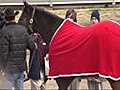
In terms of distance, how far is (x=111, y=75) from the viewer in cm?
627

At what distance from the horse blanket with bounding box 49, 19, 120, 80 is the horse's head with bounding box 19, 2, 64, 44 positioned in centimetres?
27

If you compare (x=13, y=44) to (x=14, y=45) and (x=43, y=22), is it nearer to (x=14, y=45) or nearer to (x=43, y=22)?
(x=14, y=45)

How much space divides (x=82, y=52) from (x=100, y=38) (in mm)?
348

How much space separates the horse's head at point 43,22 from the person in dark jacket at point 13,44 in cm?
44

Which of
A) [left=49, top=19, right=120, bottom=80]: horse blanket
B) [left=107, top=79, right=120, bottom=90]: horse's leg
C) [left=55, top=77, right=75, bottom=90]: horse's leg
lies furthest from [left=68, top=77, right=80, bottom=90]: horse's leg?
[left=107, top=79, right=120, bottom=90]: horse's leg

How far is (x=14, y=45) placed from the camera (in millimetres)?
6426

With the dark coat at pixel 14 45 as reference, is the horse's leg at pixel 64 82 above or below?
below

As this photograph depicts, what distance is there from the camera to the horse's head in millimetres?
6828

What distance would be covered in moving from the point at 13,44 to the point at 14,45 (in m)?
0.02

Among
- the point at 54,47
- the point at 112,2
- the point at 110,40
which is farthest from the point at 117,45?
the point at 112,2

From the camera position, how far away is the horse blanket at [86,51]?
624 centimetres

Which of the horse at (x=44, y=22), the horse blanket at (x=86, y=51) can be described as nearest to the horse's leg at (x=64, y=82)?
the horse at (x=44, y=22)

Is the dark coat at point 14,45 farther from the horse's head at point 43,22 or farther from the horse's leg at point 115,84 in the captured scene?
the horse's leg at point 115,84

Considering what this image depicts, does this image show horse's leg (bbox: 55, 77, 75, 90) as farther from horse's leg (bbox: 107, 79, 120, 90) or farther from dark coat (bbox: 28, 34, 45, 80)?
horse's leg (bbox: 107, 79, 120, 90)
